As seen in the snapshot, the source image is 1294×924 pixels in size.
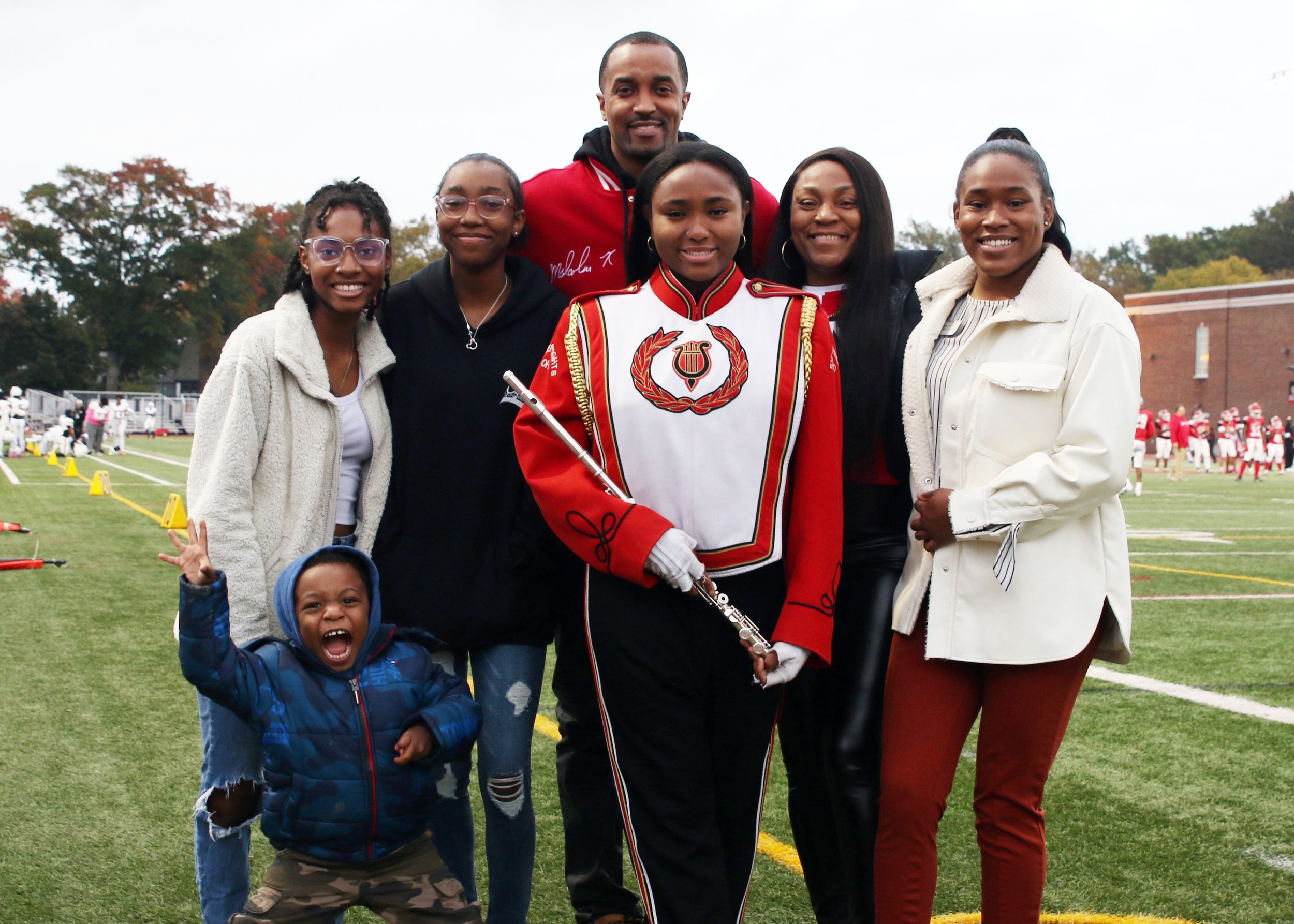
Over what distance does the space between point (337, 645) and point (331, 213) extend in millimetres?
1060

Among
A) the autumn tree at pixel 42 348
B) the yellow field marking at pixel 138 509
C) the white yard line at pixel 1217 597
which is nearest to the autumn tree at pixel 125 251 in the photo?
the autumn tree at pixel 42 348

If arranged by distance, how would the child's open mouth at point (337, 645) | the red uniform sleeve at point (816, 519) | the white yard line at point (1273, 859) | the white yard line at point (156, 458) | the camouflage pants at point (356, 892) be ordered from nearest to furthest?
the red uniform sleeve at point (816, 519) → the camouflage pants at point (356, 892) → the child's open mouth at point (337, 645) → the white yard line at point (1273, 859) → the white yard line at point (156, 458)

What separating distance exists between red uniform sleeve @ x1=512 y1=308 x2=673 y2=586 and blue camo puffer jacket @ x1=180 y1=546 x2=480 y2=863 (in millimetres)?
545

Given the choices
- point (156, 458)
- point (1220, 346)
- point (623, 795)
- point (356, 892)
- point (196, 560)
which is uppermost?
point (1220, 346)

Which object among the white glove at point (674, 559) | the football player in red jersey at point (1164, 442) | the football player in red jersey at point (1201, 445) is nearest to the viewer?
the white glove at point (674, 559)

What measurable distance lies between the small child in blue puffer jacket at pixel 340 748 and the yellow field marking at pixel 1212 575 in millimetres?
8943

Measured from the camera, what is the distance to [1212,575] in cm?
1032

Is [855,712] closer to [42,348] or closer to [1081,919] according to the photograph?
[1081,919]

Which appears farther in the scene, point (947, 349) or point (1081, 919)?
point (1081, 919)

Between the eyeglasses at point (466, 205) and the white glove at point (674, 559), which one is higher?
the eyeglasses at point (466, 205)

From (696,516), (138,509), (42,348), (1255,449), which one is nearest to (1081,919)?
(696,516)

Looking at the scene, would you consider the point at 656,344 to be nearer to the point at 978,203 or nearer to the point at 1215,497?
the point at 978,203

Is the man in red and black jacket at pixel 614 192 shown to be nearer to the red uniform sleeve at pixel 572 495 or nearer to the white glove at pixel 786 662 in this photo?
the red uniform sleeve at pixel 572 495

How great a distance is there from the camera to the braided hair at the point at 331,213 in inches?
116
